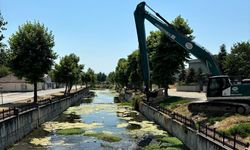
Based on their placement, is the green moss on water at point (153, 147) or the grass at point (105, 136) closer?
the green moss on water at point (153, 147)

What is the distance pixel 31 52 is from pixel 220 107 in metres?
29.1

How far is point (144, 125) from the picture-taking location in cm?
4088

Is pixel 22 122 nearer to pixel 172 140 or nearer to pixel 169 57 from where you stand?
pixel 172 140

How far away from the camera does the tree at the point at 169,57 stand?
180 ft

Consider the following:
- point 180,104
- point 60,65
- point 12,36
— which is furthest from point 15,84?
point 180,104

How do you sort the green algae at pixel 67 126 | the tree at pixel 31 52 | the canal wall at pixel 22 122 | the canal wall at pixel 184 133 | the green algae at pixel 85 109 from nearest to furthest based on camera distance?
1. the canal wall at pixel 184 133
2. the canal wall at pixel 22 122
3. the green algae at pixel 67 126
4. the tree at pixel 31 52
5. the green algae at pixel 85 109

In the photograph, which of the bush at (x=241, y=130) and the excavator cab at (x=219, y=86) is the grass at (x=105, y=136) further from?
the bush at (x=241, y=130)

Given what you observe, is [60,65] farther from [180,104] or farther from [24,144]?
[24,144]

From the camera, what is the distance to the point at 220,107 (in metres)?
31.8

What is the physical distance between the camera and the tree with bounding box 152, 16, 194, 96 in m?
55.0

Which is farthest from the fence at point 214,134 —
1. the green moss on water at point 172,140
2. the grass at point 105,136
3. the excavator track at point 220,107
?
the grass at point 105,136

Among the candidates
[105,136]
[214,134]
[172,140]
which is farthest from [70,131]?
[214,134]

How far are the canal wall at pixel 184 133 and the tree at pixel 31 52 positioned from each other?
1659 centimetres

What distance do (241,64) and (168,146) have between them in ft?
160
